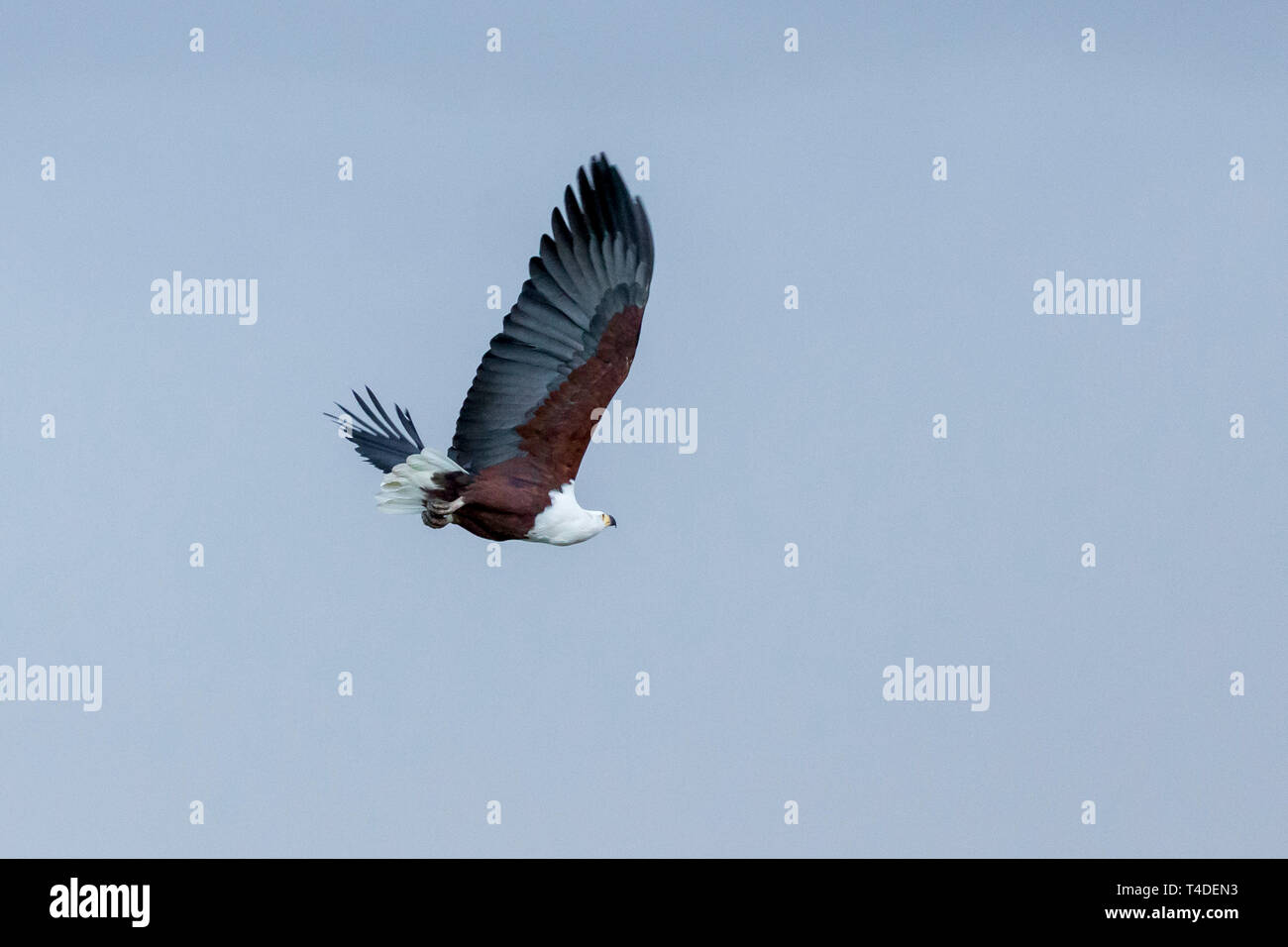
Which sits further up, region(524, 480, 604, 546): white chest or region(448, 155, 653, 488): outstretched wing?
region(448, 155, 653, 488): outstretched wing

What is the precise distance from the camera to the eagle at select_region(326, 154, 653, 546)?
15.0 meters

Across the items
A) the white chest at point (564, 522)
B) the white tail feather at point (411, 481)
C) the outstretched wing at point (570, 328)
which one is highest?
the outstretched wing at point (570, 328)

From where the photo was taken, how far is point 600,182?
14.9m

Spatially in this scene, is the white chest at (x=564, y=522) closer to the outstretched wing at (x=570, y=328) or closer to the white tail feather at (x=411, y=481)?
the outstretched wing at (x=570, y=328)

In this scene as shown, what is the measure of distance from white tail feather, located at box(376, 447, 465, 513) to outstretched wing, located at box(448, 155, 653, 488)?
0.64 ft

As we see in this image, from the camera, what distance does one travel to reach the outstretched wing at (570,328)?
15000 mm

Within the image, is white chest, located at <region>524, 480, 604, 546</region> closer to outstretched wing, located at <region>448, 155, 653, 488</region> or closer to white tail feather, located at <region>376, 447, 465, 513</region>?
outstretched wing, located at <region>448, 155, 653, 488</region>

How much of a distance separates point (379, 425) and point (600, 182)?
7.25 feet

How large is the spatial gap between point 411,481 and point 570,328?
1.45 metres

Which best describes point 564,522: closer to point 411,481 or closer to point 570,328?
point 411,481

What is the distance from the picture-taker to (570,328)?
594 inches

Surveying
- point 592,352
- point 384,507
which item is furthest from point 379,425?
point 592,352

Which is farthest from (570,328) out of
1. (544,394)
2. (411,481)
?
(411,481)

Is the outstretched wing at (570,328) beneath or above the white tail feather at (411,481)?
above
